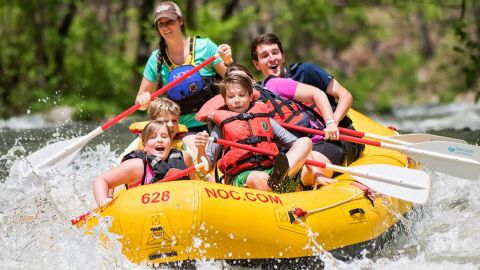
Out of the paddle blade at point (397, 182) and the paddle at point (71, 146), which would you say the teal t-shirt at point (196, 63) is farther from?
the paddle blade at point (397, 182)

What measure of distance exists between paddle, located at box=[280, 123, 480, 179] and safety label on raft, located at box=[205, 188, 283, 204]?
3.58 ft

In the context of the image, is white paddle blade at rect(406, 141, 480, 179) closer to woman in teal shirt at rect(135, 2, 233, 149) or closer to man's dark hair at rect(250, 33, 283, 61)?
man's dark hair at rect(250, 33, 283, 61)

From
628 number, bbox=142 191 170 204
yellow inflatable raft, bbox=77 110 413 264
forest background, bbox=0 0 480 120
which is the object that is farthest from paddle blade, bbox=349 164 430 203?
forest background, bbox=0 0 480 120

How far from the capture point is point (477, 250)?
15.1 ft

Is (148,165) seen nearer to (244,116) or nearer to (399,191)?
(244,116)

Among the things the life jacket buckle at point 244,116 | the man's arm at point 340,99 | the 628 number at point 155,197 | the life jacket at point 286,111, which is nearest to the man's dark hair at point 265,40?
the life jacket at point 286,111

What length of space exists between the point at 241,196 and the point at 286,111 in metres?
1.20

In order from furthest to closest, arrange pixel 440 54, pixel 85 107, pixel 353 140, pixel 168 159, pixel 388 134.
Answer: pixel 440 54 → pixel 85 107 → pixel 388 134 → pixel 353 140 → pixel 168 159

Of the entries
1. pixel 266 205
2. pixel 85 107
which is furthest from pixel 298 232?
pixel 85 107

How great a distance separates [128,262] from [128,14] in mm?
10496

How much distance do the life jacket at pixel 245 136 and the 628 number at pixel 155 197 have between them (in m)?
0.79

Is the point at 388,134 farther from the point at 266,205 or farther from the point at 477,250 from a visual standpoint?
the point at 266,205

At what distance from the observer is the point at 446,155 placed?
5.29 metres

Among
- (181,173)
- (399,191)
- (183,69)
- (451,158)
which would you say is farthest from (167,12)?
(451,158)
